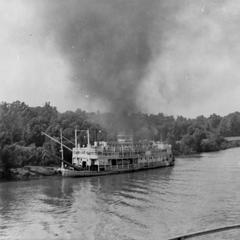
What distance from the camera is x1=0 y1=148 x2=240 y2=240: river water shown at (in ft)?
86.2

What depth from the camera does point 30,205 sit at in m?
34.6

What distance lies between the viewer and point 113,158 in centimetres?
5944

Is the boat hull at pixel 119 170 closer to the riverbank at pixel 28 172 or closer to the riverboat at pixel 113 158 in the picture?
the riverboat at pixel 113 158

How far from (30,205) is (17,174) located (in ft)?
67.4

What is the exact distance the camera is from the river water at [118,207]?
2627 centimetres

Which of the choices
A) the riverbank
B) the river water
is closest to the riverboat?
the riverbank

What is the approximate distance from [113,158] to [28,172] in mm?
11430

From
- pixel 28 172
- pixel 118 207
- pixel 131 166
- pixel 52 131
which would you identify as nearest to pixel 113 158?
pixel 131 166

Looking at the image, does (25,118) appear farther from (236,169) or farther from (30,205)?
(30,205)

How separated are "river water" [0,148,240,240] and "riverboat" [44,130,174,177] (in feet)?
18.6

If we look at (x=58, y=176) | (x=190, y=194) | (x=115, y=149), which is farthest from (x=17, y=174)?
(x=190, y=194)

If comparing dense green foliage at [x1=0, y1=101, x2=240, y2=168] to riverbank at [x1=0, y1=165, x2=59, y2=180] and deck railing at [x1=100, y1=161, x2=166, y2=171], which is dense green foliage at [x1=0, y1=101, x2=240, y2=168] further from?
deck railing at [x1=100, y1=161, x2=166, y2=171]

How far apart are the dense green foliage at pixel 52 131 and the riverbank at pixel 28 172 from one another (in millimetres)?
981

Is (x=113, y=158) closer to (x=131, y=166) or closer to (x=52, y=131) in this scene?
(x=131, y=166)
